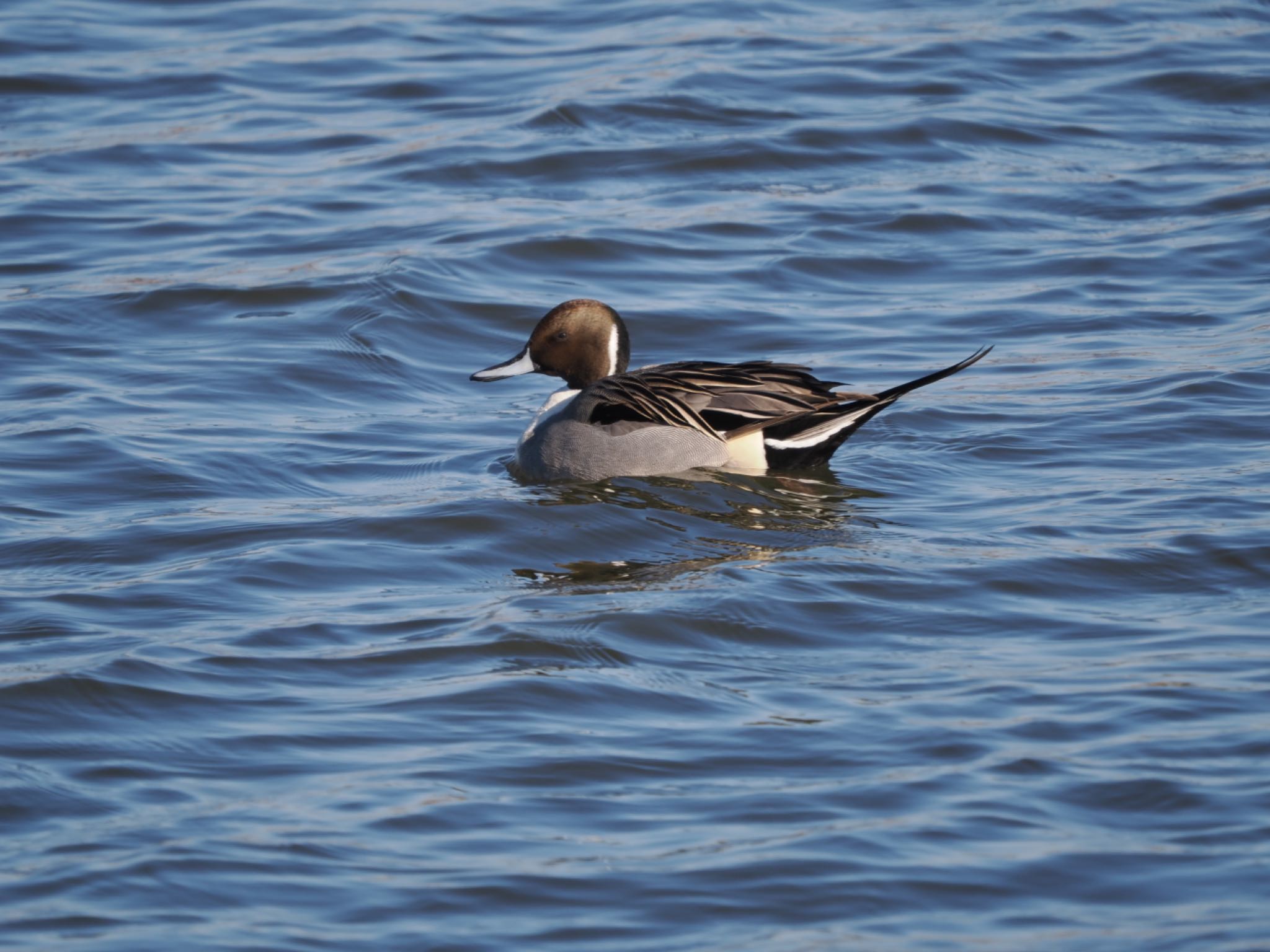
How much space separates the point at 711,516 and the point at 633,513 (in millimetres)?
275

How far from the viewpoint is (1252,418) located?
7.32 metres

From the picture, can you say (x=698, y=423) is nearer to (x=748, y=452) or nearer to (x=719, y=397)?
(x=719, y=397)

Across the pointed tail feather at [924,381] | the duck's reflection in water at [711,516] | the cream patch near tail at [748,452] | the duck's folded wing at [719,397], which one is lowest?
the duck's reflection in water at [711,516]

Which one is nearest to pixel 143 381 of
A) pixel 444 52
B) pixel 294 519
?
pixel 294 519

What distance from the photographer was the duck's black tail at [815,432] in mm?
6871

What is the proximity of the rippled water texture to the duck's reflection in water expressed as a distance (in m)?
0.03

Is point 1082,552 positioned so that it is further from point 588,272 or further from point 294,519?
point 588,272

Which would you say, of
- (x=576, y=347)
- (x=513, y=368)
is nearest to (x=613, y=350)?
(x=576, y=347)

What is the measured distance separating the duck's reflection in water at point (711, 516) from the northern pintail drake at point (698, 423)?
65 millimetres

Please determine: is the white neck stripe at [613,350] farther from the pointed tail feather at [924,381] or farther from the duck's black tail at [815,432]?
the pointed tail feather at [924,381]

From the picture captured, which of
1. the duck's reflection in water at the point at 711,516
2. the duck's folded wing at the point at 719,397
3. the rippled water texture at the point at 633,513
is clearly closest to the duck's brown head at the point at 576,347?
the rippled water texture at the point at 633,513

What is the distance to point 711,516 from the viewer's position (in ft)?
21.5

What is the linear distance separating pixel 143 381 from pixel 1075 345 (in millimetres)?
4165

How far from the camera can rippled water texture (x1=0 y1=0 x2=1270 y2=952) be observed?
13.1ft
